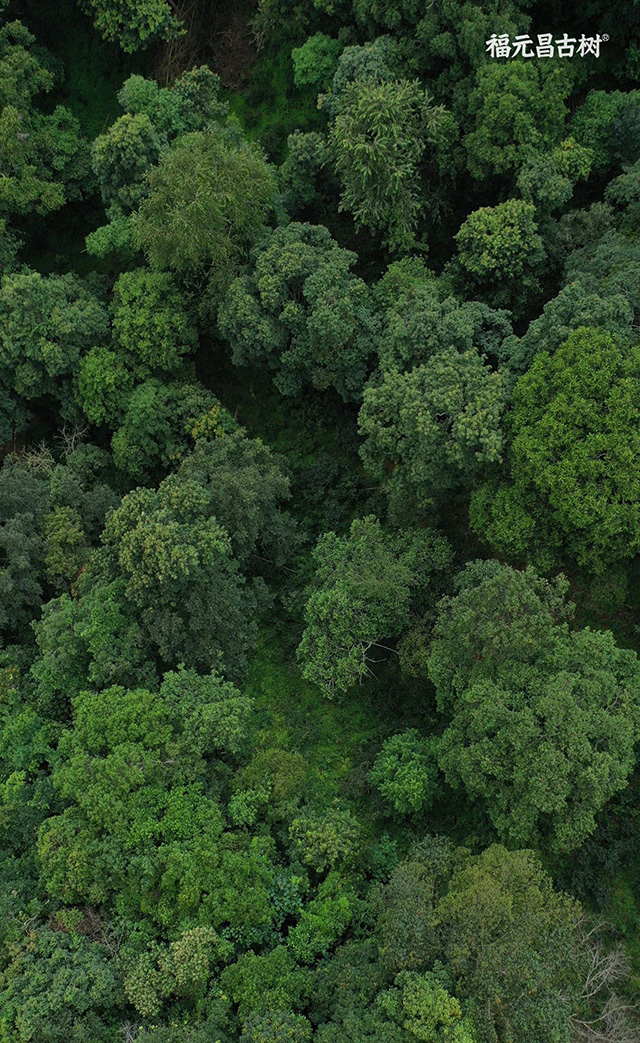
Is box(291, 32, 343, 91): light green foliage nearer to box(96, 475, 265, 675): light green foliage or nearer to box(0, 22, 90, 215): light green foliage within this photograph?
box(0, 22, 90, 215): light green foliage

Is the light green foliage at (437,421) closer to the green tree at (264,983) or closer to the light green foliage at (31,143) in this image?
the green tree at (264,983)

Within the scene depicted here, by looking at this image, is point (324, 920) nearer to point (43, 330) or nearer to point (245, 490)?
point (245, 490)

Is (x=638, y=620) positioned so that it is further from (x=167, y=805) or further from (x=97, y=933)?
(x=97, y=933)

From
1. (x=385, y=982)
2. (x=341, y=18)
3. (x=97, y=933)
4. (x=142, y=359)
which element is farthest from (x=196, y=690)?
(x=341, y=18)

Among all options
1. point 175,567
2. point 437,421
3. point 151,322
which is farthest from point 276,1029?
point 151,322

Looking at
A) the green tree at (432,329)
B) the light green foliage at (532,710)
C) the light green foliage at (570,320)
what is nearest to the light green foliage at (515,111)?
the green tree at (432,329)

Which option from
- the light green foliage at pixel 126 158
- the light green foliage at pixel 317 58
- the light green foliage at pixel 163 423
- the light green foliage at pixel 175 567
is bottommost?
the light green foliage at pixel 175 567
